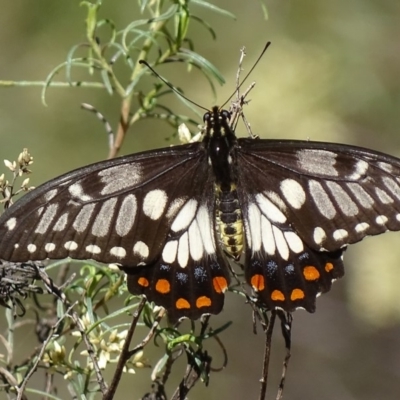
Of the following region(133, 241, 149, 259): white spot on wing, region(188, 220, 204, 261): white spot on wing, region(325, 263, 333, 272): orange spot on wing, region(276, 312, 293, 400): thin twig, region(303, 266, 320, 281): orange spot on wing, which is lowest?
region(276, 312, 293, 400): thin twig

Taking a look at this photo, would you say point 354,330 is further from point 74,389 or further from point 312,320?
point 74,389

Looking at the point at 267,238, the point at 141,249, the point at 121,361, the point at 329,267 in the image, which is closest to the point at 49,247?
the point at 141,249

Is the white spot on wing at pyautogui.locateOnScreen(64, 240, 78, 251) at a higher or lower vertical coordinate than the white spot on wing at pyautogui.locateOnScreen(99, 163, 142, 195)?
lower

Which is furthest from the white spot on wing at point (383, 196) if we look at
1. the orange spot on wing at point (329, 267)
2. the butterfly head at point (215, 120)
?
the butterfly head at point (215, 120)

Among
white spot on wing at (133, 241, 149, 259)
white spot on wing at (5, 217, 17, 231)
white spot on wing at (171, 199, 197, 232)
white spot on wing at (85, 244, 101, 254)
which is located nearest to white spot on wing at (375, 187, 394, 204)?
white spot on wing at (171, 199, 197, 232)

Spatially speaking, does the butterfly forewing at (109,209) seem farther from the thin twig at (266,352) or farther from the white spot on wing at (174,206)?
the thin twig at (266,352)

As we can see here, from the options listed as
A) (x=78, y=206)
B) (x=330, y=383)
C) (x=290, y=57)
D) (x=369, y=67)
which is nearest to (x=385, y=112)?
(x=369, y=67)

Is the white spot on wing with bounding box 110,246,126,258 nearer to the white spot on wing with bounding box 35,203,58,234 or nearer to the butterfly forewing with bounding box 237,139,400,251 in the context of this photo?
the white spot on wing with bounding box 35,203,58,234
